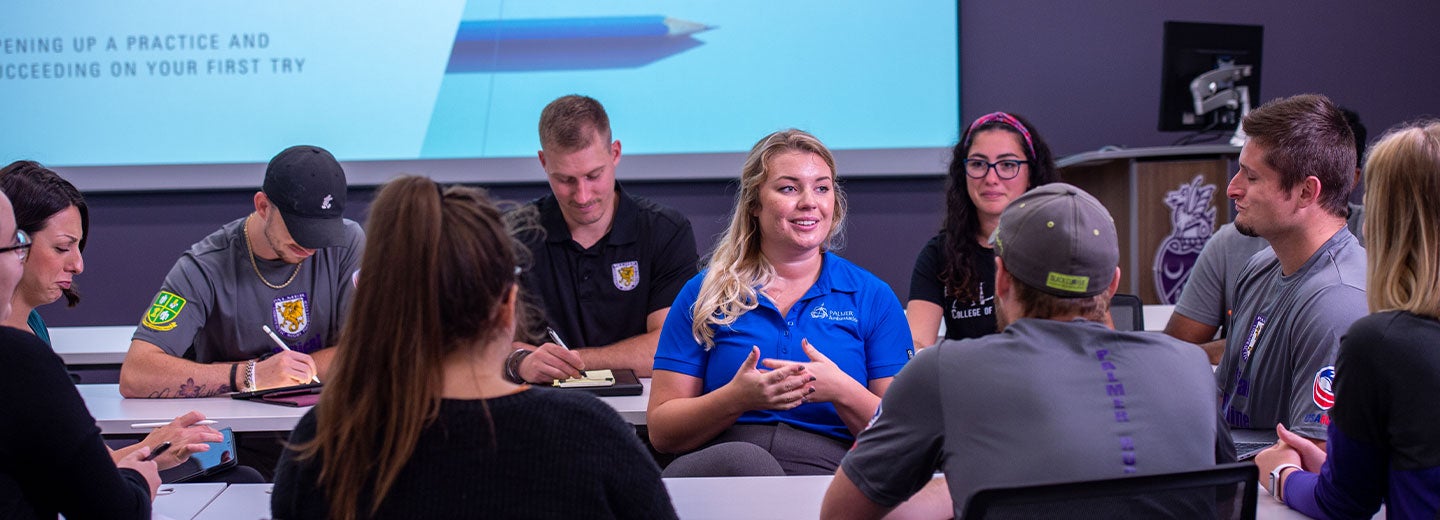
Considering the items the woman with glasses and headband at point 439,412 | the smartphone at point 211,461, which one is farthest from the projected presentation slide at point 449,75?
the woman with glasses and headband at point 439,412

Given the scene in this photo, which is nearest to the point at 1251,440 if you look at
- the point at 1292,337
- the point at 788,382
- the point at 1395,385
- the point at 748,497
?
the point at 1292,337

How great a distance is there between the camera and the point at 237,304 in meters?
2.85

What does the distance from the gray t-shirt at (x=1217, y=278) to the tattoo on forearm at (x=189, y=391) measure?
2459 millimetres

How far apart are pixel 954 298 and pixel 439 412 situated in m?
2.03

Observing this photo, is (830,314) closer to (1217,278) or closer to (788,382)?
(788,382)

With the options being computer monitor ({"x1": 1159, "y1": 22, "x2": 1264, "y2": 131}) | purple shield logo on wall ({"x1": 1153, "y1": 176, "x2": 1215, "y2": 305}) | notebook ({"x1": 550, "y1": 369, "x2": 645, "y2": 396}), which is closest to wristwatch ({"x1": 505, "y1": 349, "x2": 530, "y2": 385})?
notebook ({"x1": 550, "y1": 369, "x2": 645, "y2": 396})

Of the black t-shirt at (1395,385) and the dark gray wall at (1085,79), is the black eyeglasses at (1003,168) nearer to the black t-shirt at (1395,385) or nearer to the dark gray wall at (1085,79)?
the black t-shirt at (1395,385)

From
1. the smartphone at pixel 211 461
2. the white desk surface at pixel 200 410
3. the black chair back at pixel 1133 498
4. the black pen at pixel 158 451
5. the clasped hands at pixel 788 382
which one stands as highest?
the black chair back at pixel 1133 498

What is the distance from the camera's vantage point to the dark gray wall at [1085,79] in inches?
191

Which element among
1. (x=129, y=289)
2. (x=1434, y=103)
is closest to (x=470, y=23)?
(x=129, y=289)

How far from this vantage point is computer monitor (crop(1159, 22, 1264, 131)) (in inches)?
163

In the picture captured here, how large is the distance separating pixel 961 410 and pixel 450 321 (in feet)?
2.08

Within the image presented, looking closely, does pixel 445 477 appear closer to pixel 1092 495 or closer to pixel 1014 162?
pixel 1092 495

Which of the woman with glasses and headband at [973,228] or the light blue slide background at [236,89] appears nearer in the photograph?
the woman with glasses and headband at [973,228]
